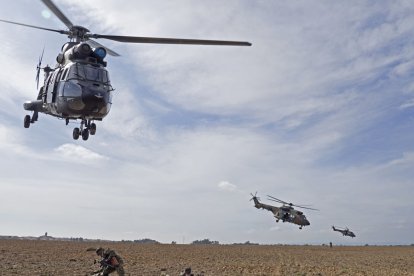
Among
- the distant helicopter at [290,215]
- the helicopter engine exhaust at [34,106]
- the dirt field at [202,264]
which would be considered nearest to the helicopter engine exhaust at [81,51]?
the helicopter engine exhaust at [34,106]

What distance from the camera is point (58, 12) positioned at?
1970cm

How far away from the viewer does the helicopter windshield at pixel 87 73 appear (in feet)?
63.9

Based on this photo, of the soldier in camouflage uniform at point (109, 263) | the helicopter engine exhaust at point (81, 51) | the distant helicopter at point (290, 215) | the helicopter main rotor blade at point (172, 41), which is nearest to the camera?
the soldier in camouflage uniform at point (109, 263)

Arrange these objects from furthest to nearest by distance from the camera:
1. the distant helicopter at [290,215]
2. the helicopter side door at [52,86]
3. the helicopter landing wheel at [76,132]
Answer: the distant helicopter at [290,215]
the helicopter landing wheel at [76,132]
the helicopter side door at [52,86]

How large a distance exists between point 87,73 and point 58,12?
3.12 metres

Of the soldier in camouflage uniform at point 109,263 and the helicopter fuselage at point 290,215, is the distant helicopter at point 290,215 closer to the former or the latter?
the helicopter fuselage at point 290,215

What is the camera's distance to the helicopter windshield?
1948cm

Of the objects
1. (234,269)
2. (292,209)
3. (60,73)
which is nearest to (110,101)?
(60,73)

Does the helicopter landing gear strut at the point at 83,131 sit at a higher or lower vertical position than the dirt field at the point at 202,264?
higher

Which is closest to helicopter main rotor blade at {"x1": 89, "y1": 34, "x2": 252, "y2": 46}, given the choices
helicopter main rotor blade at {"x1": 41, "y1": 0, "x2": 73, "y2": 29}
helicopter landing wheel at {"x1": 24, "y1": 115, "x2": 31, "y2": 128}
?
helicopter main rotor blade at {"x1": 41, "y1": 0, "x2": 73, "y2": 29}

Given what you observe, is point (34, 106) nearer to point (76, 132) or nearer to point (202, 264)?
point (76, 132)

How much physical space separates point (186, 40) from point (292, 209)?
44158 millimetres

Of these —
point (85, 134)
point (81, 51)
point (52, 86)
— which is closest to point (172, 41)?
point (81, 51)

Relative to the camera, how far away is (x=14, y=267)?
24375mm
